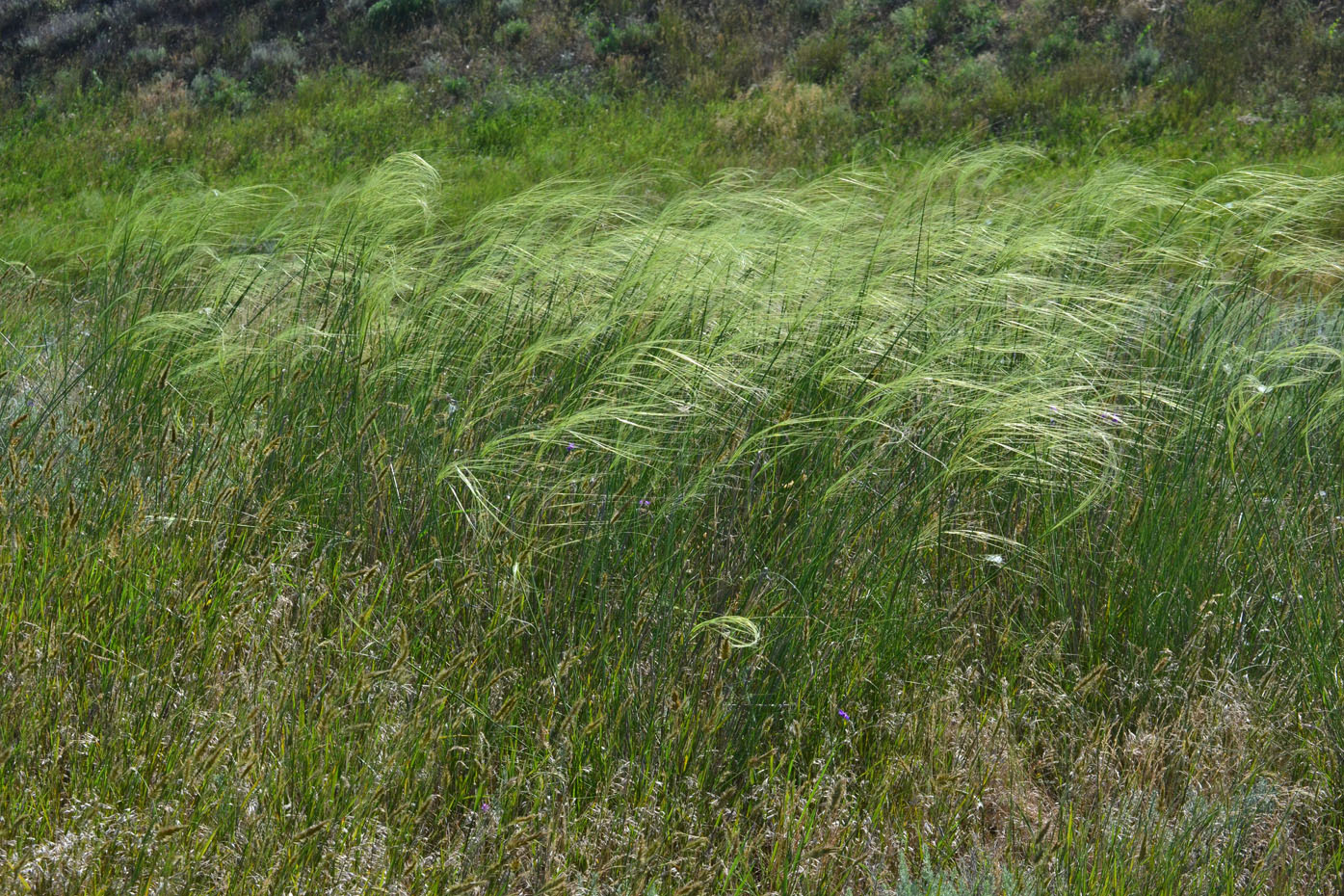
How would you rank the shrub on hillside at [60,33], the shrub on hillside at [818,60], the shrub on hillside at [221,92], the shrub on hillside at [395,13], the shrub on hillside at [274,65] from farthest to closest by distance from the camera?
the shrub on hillside at [60,33] → the shrub on hillside at [395,13] → the shrub on hillside at [274,65] → the shrub on hillside at [221,92] → the shrub on hillside at [818,60]

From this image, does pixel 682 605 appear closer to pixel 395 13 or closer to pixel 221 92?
pixel 221 92

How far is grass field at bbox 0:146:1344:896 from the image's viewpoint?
64.5 inches

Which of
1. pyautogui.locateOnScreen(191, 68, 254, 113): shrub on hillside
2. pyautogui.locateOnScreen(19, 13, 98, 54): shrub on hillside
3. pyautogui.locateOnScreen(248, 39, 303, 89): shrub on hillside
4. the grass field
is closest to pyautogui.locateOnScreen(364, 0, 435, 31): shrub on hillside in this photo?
pyautogui.locateOnScreen(248, 39, 303, 89): shrub on hillside

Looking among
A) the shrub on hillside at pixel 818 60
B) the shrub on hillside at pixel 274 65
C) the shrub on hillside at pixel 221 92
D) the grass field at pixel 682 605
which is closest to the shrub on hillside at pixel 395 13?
the shrub on hillside at pixel 274 65

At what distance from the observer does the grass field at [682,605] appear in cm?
164

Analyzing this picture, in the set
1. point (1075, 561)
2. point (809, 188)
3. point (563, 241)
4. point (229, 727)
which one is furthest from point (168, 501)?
point (809, 188)

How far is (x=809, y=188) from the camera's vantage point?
4496 mm

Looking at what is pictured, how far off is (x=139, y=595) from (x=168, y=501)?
45cm

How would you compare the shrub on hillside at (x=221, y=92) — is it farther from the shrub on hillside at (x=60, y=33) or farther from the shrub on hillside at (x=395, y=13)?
the shrub on hillside at (x=60, y=33)

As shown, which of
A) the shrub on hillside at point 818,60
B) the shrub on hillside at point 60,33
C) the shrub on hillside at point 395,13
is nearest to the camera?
the shrub on hillside at point 818,60

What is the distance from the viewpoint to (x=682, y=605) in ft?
6.94

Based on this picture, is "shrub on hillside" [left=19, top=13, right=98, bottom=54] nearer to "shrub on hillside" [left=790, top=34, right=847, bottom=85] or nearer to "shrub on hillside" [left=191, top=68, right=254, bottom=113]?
"shrub on hillside" [left=191, top=68, right=254, bottom=113]

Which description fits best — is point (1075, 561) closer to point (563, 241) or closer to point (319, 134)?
point (563, 241)

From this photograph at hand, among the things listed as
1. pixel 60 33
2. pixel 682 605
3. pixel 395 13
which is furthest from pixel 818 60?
pixel 682 605
